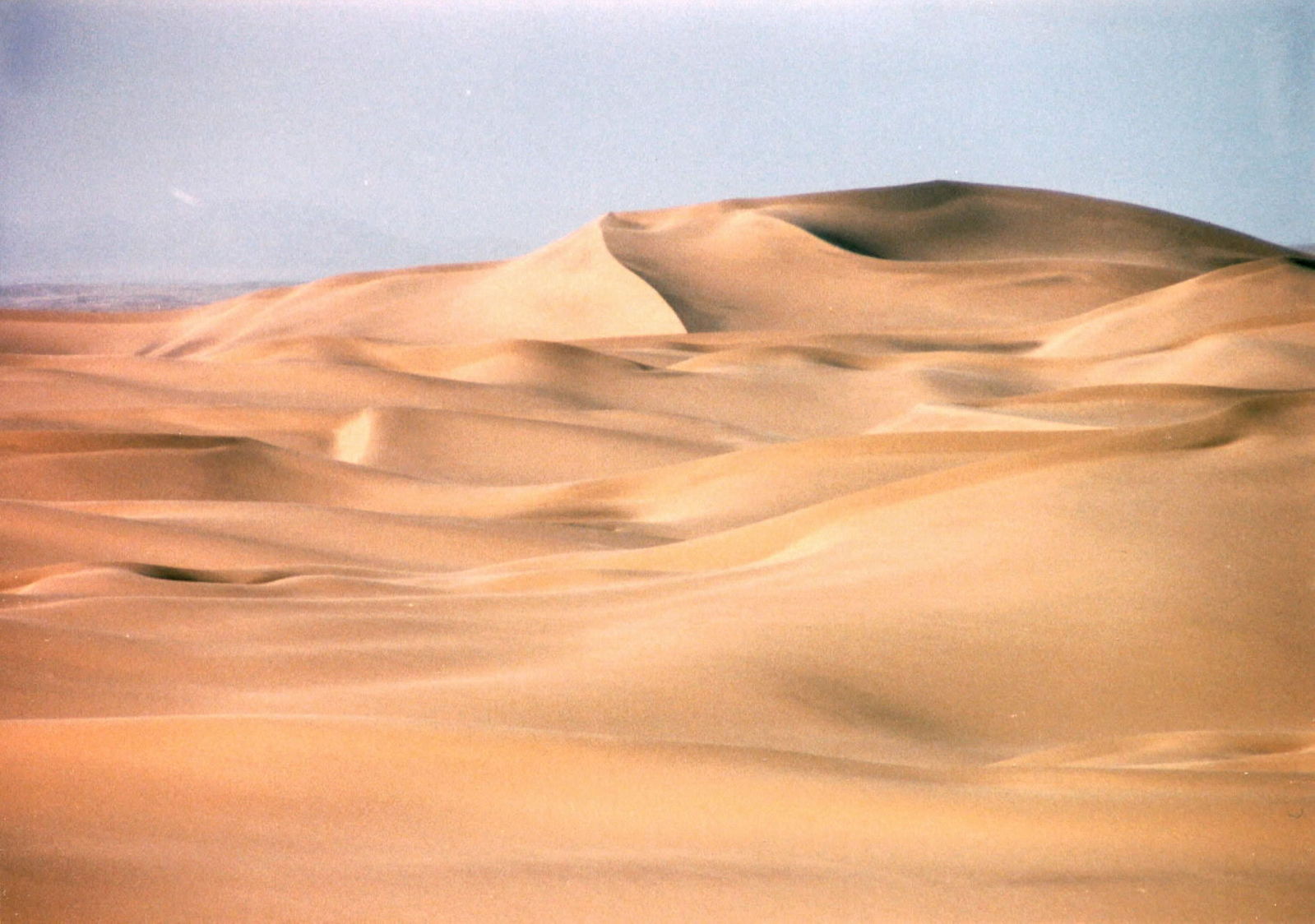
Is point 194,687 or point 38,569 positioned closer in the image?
point 194,687

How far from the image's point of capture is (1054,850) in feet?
8.67

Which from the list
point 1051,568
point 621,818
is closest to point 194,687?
point 621,818

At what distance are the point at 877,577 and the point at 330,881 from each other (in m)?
3.78

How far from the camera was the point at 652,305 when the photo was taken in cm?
3516

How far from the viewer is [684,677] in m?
4.31

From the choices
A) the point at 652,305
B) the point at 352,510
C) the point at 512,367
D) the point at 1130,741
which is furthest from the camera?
the point at 652,305

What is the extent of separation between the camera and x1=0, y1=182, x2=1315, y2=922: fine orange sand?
7.90 ft

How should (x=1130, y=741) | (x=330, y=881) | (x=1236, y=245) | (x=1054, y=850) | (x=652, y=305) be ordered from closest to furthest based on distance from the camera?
(x=330, y=881) → (x=1054, y=850) → (x=1130, y=741) → (x=652, y=305) → (x=1236, y=245)

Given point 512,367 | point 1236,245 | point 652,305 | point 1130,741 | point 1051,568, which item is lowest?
point 1130,741

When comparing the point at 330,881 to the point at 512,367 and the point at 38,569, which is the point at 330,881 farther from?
the point at 512,367

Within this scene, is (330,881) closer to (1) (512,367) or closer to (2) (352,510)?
(2) (352,510)

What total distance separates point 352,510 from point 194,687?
5.92 m

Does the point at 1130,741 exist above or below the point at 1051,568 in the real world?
below

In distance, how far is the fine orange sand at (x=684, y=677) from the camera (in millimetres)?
2408
